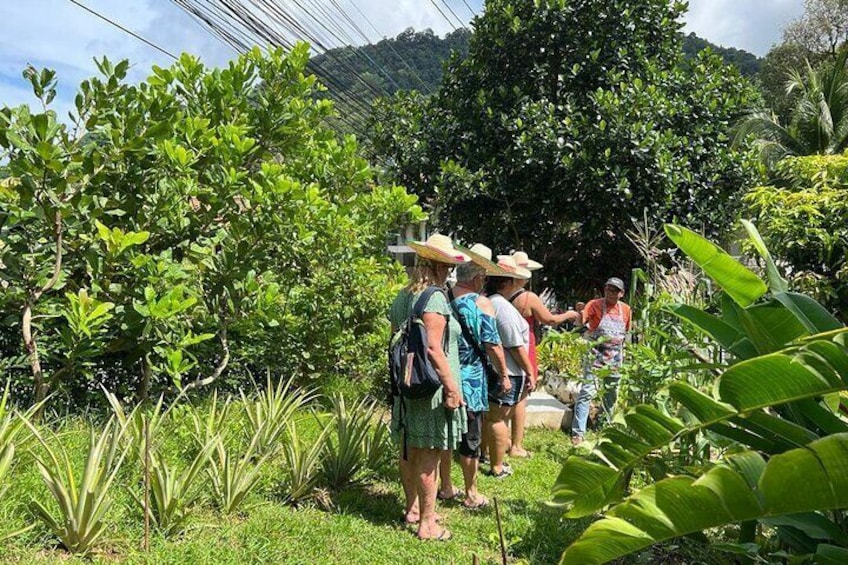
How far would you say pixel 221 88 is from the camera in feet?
16.6

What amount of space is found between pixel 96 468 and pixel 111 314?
1321 millimetres

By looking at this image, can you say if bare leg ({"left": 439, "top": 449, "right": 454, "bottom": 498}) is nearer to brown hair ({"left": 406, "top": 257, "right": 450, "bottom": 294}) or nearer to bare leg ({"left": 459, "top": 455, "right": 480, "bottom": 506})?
bare leg ({"left": 459, "top": 455, "right": 480, "bottom": 506})

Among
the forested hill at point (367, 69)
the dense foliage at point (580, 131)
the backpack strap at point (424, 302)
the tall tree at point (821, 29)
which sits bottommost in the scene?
the backpack strap at point (424, 302)

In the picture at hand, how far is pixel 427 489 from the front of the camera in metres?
3.54

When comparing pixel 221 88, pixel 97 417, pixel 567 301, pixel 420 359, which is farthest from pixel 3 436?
pixel 567 301

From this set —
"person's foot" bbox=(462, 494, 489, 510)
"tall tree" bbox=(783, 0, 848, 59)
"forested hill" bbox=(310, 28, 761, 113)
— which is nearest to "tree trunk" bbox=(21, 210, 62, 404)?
"person's foot" bbox=(462, 494, 489, 510)

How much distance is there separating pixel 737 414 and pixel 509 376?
316 centimetres

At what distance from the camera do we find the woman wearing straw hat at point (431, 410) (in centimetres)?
345

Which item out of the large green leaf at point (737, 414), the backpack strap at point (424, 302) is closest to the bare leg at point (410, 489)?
the backpack strap at point (424, 302)

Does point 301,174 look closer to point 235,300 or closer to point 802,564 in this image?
point 235,300

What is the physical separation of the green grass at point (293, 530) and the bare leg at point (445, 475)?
0.35 ft

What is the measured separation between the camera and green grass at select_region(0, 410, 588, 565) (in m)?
2.95

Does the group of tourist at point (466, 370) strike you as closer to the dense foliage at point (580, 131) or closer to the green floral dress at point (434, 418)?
the green floral dress at point (434, 418)

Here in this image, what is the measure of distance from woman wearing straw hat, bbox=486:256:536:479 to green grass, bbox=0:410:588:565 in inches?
18.7
